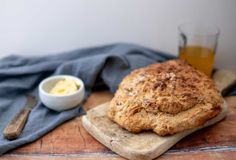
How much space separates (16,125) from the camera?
731 mm

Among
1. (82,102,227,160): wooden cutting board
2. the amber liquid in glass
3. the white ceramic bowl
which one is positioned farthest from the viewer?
the amber liquid in glass

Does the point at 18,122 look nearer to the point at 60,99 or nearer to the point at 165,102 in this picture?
the point at 60,99

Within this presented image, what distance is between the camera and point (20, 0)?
36.9 inches

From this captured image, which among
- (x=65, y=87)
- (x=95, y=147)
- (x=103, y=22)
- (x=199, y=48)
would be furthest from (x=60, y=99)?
(x=199, y=48)

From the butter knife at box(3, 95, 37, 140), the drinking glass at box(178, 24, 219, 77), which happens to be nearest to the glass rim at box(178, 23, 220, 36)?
the drinking glass at box(178, 24, 219, 77)

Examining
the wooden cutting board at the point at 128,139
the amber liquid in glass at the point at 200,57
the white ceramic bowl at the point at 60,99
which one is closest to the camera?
the wooden cutting board at the point at 128,139

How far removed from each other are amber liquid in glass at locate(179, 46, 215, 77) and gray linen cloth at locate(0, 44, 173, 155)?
0.29 ft

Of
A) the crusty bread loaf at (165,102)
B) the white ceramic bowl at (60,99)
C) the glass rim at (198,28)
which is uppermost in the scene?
the glass rim at (198,28)

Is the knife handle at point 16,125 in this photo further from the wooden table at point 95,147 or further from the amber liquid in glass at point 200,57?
the amber liquid in glass at point 200,57

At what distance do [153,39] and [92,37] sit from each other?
0.18m

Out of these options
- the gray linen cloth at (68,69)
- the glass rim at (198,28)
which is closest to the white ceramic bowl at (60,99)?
the gray linen cloth at (68,69)

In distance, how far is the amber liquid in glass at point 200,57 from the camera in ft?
2.96

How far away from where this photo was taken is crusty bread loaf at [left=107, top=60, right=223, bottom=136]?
26.9 inches

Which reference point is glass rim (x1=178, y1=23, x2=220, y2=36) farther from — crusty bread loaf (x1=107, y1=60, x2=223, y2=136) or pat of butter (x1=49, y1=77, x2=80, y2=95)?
pat of butter (x1=49, y1=77, x2=80, y2=95)
